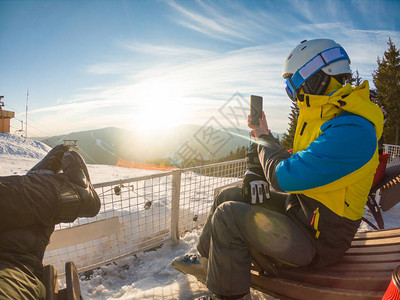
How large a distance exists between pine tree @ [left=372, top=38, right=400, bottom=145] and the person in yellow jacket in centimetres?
2568

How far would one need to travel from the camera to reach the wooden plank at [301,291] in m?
1.52

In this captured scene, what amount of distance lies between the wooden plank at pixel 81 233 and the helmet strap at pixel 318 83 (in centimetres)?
261

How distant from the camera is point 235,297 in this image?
179 cm

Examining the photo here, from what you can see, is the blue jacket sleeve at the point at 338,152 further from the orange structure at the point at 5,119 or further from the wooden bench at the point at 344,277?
the orange structure at the point at 5,119

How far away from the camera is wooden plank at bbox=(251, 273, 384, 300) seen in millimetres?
1518

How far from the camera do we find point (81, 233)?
9.25 ft

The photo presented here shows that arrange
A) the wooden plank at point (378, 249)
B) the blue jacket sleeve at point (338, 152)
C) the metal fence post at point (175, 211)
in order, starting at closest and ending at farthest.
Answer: the blue jacket sleeve at point (338, 152) < the wooden plank at point (378, 249) < the metal fence post at point (175, 211)

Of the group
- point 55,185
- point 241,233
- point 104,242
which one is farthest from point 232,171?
point 55,185

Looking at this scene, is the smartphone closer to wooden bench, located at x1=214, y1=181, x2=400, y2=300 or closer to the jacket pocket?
the jacket pocket

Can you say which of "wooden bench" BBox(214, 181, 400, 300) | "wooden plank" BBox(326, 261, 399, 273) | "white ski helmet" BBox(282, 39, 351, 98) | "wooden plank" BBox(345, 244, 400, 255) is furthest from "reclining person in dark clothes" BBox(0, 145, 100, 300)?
"wooden plank" BBox(345, 244, 400, 255)

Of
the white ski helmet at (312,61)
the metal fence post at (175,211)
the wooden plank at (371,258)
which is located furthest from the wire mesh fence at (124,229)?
the wooden plank at (371,258)

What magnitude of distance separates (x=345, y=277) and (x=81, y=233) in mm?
2639

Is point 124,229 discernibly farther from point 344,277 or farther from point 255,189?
point 344,277

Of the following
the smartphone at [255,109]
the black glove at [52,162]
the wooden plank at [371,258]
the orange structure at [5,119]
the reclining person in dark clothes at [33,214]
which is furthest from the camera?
the orange structure at [5,119]
